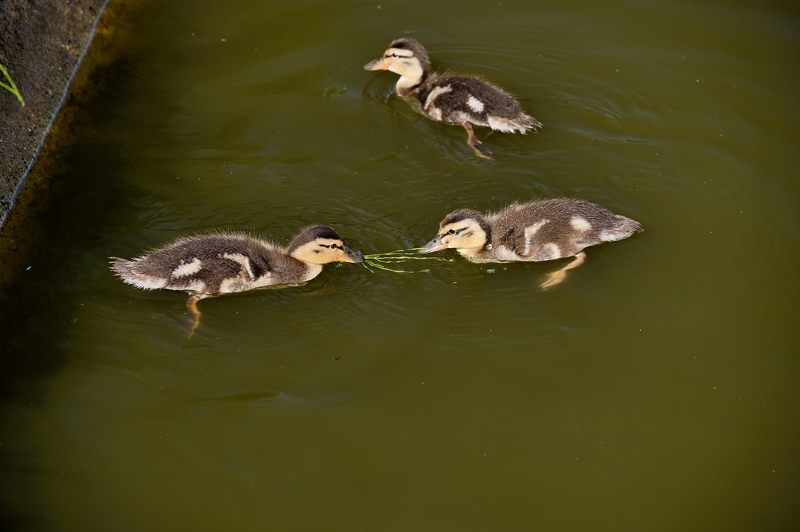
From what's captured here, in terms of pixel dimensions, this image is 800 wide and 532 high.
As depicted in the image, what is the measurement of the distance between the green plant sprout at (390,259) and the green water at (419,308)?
73 mm

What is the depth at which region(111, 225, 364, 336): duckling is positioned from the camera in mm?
4352

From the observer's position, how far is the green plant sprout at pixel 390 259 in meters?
4.66

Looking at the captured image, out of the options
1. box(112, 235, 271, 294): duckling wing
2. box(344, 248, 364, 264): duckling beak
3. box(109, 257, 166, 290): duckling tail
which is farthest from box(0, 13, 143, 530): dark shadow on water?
box(344, 248, 364, 264): duckling beak

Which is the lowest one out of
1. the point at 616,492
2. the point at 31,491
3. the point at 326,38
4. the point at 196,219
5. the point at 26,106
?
the point at 31,491

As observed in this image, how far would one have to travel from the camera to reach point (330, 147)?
5289 mm

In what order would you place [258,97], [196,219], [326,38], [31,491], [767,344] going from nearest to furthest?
[31,491] → [767,344] → [196,219] → [258,97] → [326,38]

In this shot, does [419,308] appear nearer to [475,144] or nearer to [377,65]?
Result: [475,144]

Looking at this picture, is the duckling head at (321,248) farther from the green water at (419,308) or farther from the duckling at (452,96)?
the duckling at (452,96)

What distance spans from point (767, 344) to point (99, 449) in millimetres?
2985

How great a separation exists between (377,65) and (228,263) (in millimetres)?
1970

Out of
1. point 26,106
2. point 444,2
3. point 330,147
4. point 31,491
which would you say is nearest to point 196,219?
point 330,147

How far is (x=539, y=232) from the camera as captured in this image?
4.56 m

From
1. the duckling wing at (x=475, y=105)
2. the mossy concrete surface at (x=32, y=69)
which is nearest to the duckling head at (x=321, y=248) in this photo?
the duckling wing at (x=475, y=105)

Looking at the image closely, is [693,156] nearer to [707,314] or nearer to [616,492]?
[707,314]
